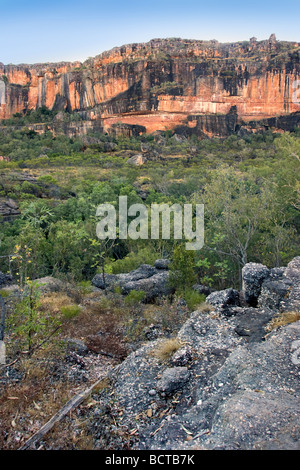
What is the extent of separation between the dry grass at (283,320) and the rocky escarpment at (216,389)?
0.03m

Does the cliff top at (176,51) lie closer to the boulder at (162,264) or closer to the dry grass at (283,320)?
the boulder at (162,264)

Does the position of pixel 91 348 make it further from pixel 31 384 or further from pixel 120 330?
pixel 31 384

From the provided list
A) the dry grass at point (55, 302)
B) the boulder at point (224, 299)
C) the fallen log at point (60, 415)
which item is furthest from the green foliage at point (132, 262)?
the fallen log at point (60, 415)

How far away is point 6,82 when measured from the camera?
218ft

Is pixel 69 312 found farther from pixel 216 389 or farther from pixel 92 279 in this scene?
pixel 216 389

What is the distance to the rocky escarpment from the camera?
336cm

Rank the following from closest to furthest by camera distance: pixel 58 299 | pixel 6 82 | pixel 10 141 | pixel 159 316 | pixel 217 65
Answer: pixel 159 316 → pixel 58 299 → pixel 10 141 → pixel 217 65 → pixel 6 82

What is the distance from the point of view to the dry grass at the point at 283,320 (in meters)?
5.31

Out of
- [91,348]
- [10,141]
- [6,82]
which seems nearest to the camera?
[91,348]

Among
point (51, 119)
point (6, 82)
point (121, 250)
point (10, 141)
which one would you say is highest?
point (6, 82)

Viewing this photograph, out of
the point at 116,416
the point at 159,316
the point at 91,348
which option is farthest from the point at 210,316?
the point at 116,416

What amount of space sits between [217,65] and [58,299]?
6303cm

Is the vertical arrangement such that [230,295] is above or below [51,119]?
below

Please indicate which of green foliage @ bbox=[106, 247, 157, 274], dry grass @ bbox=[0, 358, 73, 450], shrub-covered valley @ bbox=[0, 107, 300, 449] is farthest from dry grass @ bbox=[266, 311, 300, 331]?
green foliage @ bbox=[106, 247, 157, 274]
